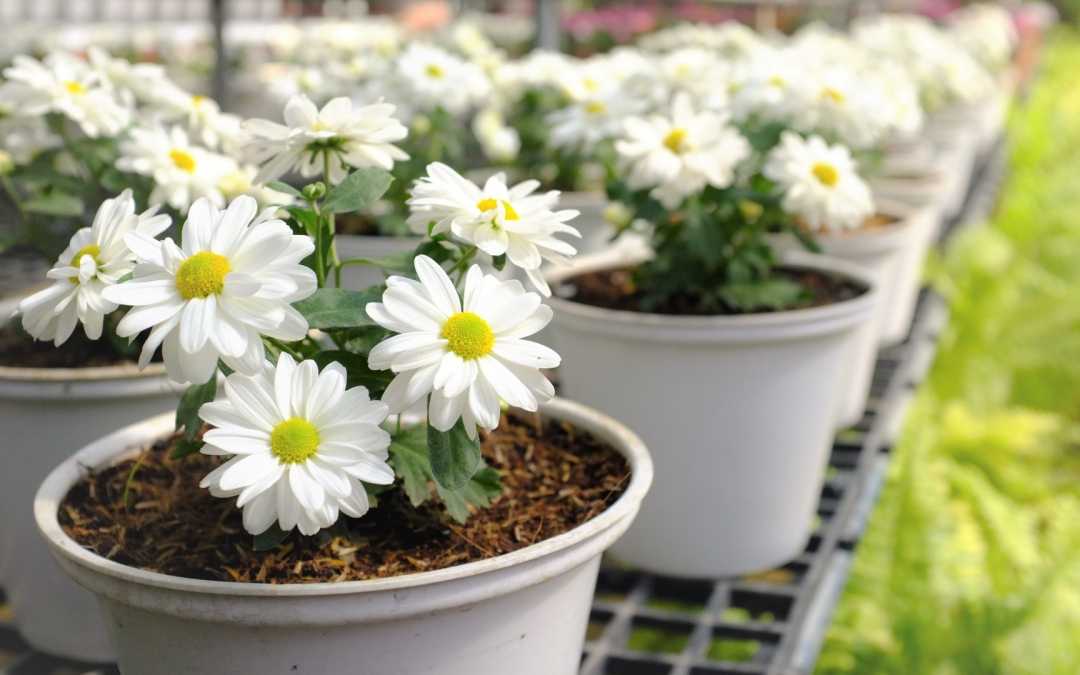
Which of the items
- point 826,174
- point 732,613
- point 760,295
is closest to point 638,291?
point 760,295

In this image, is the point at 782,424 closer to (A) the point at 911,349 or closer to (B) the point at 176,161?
(B) the point at 176,161

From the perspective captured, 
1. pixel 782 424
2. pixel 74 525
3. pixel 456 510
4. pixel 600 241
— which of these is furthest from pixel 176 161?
pixel 600 241

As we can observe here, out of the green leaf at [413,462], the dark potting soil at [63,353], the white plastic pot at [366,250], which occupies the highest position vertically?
the green leaf at [413,462]

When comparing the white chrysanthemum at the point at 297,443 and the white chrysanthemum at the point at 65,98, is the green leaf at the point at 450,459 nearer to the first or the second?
the white chrysanthemum at the point at 297,443

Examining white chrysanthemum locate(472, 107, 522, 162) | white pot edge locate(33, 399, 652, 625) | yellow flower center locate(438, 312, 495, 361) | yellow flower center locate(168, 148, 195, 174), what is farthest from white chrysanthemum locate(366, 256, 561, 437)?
white chrysanthemum locate(472, 107, 522, 162)

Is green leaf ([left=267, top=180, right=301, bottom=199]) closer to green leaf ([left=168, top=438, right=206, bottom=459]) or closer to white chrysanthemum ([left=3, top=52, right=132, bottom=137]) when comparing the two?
green leaf ([left=168, top=438, right=206, bottom=459])

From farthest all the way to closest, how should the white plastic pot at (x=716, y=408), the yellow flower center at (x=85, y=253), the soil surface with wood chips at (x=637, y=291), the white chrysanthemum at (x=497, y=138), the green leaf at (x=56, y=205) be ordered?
1. the white chrysanthemum at (x=497, y=138)
2. the soil surface with wood chips at (x=637, y=291)
3. the white plastic pot at (x=716, y=408)
4. the green leaf at (x=56, y=205)
5. the yellow flower center at (x=85, y=253)

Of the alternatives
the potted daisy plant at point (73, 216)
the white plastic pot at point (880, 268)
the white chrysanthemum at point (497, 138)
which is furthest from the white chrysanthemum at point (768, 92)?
the potted daisy plant at point (73, 216)
